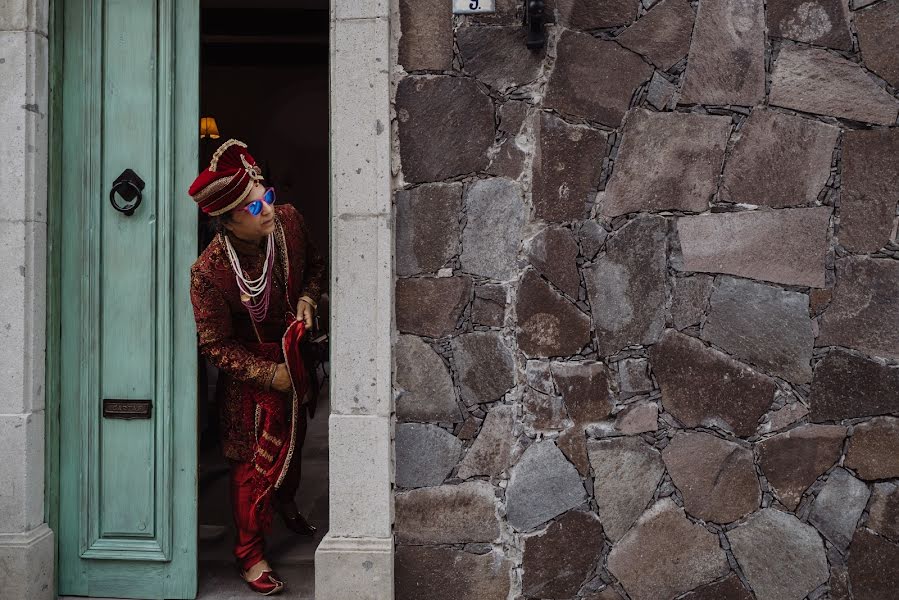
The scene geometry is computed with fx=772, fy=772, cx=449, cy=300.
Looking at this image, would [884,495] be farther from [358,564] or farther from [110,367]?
[110,367]

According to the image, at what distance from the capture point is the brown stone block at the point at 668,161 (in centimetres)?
319

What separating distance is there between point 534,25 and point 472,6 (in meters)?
0.28

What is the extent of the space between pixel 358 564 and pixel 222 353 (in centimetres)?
107

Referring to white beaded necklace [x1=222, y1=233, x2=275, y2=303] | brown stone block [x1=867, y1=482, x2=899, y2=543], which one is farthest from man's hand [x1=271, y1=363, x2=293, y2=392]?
brown stone block [x1=867, y1=482, x2=899, y2=543]

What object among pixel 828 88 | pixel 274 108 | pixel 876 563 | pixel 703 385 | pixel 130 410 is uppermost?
pixel 274 108

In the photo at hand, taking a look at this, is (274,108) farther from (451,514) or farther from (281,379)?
(451,514)

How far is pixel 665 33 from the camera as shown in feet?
10.5

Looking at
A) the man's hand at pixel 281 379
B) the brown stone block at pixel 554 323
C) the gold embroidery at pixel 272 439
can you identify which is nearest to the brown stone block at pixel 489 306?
the brown stone block at pixel 554 323

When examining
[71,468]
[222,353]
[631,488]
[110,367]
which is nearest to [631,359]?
[631,488]

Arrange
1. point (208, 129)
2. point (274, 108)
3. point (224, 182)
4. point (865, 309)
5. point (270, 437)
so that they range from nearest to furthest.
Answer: point (865, 309) → point (224, 182) → point (270, 437) → point (208, 129) → point (274, 108)

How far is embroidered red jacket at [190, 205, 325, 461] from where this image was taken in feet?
11.0

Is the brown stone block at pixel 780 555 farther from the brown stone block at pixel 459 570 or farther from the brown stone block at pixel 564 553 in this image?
the brown stone block at pixel 459 570

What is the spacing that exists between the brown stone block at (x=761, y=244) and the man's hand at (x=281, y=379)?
178 centimetres

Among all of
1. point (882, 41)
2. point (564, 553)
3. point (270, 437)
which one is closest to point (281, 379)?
point (270, 437)
